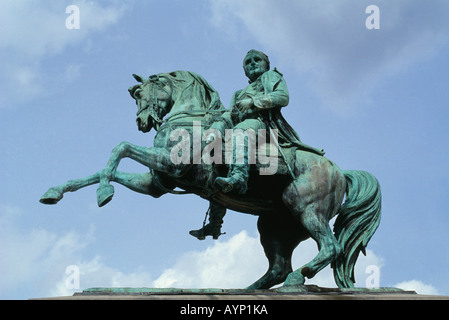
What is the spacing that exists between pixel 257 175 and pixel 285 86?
4.28 feet

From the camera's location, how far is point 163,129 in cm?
999

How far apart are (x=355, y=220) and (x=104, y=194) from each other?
3274 mm

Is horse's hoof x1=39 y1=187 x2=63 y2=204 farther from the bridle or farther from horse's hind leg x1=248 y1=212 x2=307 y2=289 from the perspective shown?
horse's hind leg x1=248 y1=212 x2=307 y2=289

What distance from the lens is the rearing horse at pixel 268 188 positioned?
31.6 feet

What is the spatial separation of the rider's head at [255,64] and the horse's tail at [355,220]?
1794 mm

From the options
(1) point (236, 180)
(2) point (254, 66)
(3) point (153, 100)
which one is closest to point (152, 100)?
(3) point (153, 100)

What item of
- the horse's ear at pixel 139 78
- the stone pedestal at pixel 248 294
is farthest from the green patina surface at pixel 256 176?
the stone pedestal at pixel 248 294

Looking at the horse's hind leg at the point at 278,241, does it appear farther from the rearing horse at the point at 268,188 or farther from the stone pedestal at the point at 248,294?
the stone pedestal at the point at 248,294

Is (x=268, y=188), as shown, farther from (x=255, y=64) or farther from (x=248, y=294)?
(x=255, y=64)

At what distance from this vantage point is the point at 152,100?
34.0 ft

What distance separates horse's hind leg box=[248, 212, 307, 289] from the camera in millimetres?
10391
